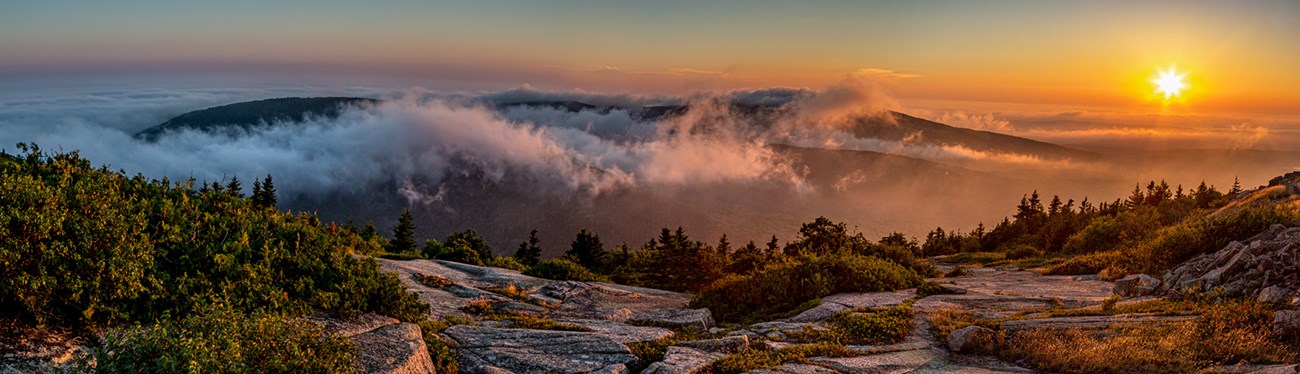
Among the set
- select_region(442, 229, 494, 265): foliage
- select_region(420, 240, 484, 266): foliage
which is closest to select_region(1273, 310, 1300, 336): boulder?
select_region(420, 240, 484, 266): foliage

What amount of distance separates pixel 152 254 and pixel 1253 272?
23.9 m

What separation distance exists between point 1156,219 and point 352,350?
162 ft

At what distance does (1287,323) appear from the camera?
42.7ft

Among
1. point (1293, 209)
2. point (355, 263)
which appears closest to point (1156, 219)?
point (1293, 209)

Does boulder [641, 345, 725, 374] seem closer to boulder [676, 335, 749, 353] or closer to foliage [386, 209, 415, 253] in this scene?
boulder [676, 335, 749, 353]

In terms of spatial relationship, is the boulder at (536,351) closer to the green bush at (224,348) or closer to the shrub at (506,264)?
the green bush at (224,348)

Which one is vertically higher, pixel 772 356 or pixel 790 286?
pixel 772 356

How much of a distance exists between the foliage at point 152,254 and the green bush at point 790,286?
10.5m

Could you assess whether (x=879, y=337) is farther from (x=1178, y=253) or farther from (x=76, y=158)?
(x=1178, y=253)

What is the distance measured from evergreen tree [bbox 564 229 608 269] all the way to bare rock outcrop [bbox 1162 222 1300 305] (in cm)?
2594

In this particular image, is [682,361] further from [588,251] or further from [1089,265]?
[588,251]

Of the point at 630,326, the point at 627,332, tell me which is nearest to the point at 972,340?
the point at 627,332

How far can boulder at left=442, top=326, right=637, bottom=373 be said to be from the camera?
11.7 m

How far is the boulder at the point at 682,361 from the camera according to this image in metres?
11.9
